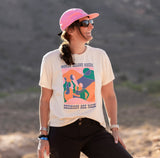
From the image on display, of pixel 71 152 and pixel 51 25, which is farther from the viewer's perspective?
pixel 51 25

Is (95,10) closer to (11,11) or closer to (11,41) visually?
(11,11)

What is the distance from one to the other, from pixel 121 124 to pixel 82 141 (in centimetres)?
891

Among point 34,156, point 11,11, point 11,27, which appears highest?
point 11,11

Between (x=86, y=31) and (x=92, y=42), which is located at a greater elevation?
(x=92, y=42)

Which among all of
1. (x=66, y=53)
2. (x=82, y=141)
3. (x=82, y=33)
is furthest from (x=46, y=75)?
(x=82, y=141)

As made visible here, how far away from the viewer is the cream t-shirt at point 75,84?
2.66m

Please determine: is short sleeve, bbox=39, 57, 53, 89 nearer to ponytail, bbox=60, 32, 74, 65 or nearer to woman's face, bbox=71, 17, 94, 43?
ponytail, bbox=60, 32, 74, 65

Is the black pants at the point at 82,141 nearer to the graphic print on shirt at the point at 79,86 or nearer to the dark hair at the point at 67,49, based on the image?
the graphic print on shirt at the point at 79,86

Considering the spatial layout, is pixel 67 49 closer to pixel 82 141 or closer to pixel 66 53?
pixel 66 53

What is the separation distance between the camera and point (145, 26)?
141 ft

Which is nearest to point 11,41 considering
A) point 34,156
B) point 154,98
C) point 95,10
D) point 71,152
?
point 95,10

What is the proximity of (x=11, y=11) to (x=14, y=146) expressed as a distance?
106 ft

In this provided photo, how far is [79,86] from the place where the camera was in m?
2.69

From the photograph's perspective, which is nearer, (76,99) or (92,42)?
(76,99)
